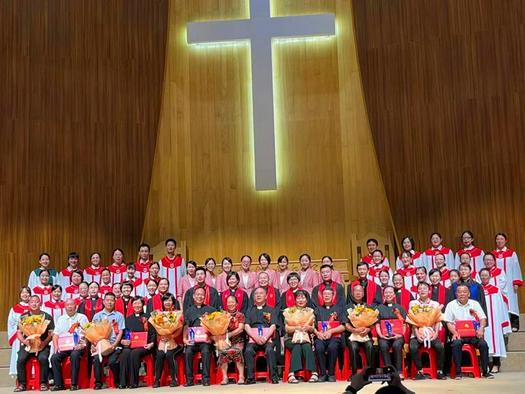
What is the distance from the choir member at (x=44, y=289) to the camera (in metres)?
7.71

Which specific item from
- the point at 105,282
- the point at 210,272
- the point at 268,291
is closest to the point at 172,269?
the point at 210,272

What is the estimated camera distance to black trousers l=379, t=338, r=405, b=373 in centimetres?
629

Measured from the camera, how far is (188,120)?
9.88 meters

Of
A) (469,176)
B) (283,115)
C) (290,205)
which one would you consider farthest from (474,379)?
(283,115)

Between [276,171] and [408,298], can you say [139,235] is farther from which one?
[408,298]

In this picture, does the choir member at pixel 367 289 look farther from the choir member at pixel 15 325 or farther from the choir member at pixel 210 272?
the choir member at pixel 15 325

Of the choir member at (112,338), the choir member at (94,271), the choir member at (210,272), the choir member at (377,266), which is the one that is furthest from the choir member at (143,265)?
the choir member at (377,266)

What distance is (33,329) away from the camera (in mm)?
6668

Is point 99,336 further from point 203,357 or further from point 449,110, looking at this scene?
point 449,110

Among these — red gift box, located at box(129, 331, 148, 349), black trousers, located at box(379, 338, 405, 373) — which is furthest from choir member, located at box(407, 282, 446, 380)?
red gift box, located at box(129, 331, 148, 349)

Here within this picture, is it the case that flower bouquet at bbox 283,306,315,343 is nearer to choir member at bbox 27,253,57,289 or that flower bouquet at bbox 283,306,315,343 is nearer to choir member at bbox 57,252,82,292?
choir member at bbox 57,252,82,292

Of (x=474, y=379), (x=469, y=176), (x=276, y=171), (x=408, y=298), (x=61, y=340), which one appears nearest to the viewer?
(x=474, y=379)

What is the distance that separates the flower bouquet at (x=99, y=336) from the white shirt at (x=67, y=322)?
21cm

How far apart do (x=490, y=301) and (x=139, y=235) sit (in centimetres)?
495
